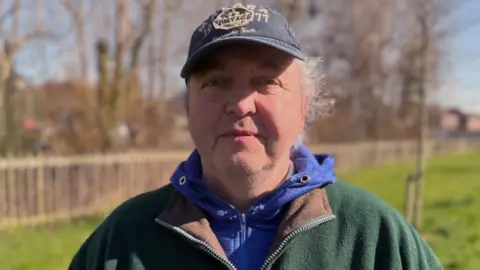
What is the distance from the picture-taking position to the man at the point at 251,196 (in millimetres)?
1798

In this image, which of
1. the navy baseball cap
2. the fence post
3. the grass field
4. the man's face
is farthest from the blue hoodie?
the fence post

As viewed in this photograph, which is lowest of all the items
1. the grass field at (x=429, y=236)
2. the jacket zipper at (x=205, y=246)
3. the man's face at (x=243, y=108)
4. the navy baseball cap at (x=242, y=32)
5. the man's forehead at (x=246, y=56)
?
the grass field at (x=429, y=236)

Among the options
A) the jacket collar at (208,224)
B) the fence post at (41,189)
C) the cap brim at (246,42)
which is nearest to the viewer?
the cap brim at (246,42)

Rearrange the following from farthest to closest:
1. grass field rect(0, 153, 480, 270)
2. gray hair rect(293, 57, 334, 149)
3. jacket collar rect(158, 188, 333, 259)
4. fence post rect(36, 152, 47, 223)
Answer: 1. fence post rect(36, 152, 47, 223)
2. grass field rect(0, 153, 480, 270)
3. gray hair rect(293, 57, 334, 149)
4. jacket collar rect(158, 188, 333, 259)

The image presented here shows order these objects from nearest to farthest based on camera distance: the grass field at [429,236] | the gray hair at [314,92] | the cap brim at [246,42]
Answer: the cap brim at [246,42] < the gray hair at [314,92] < the grass field at [429,236]

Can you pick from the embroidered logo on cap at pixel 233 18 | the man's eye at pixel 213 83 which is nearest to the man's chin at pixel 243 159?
the man's eye at pixel 213 83

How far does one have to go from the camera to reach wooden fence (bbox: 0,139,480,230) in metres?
9.70

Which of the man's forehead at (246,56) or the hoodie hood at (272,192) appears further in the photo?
the hoodie hood at (272,192)

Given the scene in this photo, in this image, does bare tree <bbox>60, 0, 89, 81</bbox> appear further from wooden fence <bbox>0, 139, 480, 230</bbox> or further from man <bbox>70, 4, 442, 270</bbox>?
man <bbox>70, 4, 442, 270</bbox>

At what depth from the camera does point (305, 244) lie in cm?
186

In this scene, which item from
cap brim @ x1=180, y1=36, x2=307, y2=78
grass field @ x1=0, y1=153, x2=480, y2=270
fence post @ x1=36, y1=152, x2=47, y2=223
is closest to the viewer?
cap brim @ x1=180, y1=36, x2=307, y2=78

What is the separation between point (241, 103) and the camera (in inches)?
69.9

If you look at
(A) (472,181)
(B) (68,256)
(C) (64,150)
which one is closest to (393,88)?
(A) (472,181)

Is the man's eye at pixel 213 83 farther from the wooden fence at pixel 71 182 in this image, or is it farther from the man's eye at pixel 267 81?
the wooden fence at pixel 71 182
